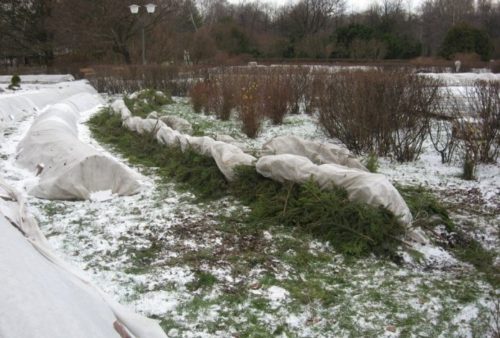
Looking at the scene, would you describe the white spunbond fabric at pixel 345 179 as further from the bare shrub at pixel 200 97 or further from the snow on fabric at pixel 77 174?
the bare shrub at pixel 200 97

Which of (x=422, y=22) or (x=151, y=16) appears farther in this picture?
(x=422, y=22)

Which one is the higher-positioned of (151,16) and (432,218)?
(151,16)

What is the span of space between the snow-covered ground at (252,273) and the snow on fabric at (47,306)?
1.73 feet

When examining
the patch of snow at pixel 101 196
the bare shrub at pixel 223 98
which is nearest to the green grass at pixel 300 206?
the patch of snow at pixel 101 196

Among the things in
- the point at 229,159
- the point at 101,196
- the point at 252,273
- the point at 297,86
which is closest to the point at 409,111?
the point at 229,159

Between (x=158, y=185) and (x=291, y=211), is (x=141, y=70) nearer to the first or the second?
(x=158, y=185)

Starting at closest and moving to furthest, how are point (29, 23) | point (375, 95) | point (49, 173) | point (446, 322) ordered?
point (446, 322)
point (49, 173)
point (375, 95)
point (29, 23)

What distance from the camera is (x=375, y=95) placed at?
6.59 metres

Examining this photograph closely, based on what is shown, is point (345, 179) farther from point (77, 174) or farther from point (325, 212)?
point (77, 174)

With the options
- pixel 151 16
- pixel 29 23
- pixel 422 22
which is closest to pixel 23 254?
pixel 151 16

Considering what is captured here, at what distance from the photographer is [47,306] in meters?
1.86

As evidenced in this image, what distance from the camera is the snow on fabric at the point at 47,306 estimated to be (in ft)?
5.73

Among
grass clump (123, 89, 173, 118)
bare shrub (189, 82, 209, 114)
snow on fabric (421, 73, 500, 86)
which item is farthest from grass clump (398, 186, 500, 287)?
bare shrub (189, 82, 209, 114)

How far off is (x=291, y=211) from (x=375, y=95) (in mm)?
3089
